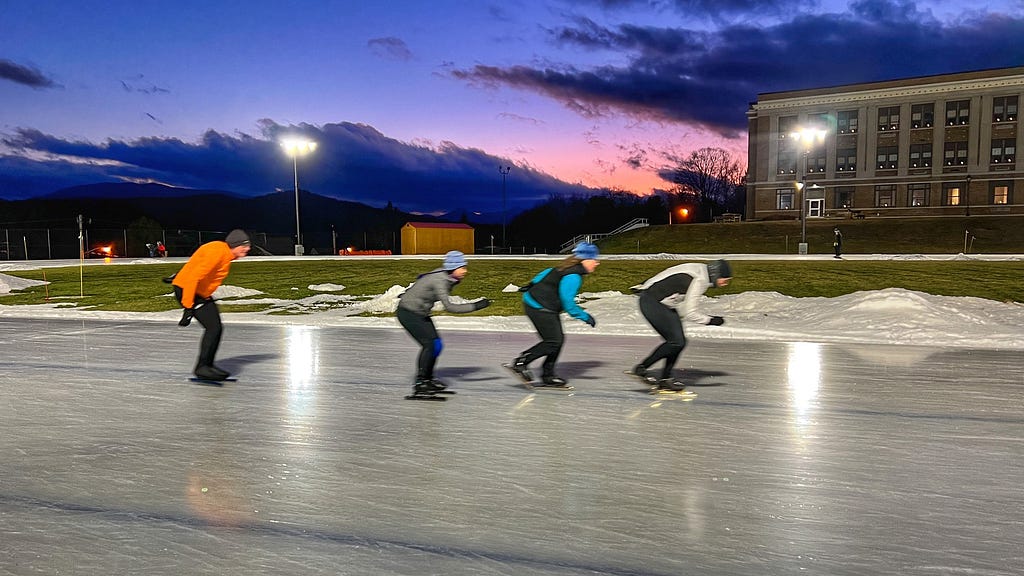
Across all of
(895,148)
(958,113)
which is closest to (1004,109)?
(958,113)

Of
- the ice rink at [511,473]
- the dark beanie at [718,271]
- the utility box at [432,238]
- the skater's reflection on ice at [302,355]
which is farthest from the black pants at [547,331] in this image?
the utility box at [432,238]

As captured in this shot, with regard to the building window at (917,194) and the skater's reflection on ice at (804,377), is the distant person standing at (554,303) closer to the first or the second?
the skater's reflection on ice at (804,377)

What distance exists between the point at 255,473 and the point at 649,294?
14.4 feet

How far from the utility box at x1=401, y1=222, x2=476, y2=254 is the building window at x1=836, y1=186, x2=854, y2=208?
120 feet

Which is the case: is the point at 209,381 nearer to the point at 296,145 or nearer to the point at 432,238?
the point at 296,145

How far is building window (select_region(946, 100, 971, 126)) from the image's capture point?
5812 cm

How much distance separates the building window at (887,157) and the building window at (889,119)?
1.83m

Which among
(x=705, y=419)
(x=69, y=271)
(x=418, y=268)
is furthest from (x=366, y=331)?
(x=69, y=271)

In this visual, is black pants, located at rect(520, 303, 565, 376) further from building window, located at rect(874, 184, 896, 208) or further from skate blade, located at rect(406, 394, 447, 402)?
building window, located at rect(874, 184, 896, 208)

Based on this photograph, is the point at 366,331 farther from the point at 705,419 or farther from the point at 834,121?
the point at 834,121

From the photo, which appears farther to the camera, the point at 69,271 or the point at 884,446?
the point at 69,271

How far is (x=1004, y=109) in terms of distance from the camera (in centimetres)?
5706

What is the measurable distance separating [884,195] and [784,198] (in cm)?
865

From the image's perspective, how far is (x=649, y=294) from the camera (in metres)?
7.18
